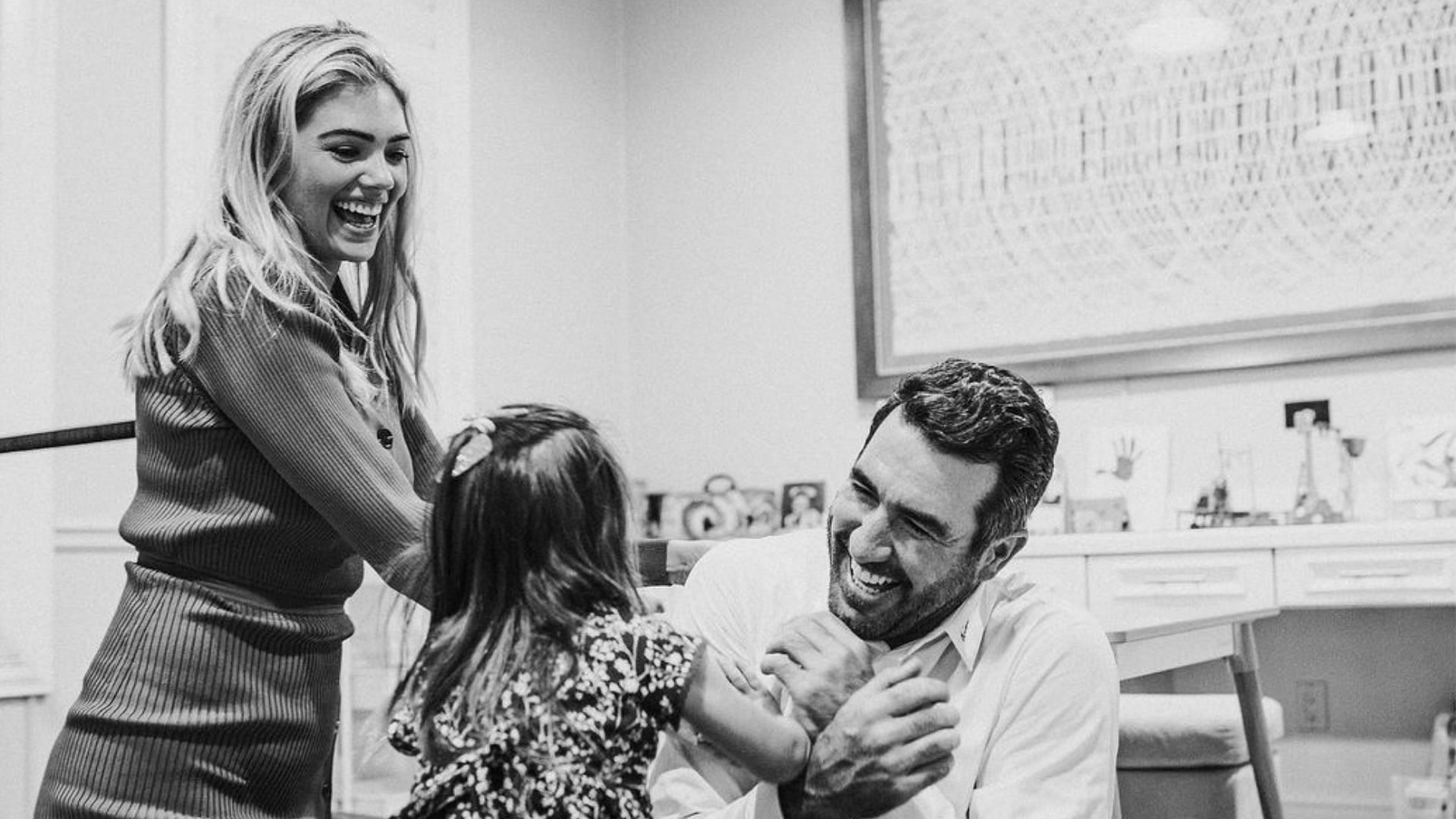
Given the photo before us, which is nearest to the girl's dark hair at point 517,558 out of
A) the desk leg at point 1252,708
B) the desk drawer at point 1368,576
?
the desk leg at point 1252,708

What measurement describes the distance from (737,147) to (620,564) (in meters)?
3.87

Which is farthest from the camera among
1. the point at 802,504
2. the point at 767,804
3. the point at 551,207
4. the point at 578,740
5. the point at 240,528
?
the point at 551,207

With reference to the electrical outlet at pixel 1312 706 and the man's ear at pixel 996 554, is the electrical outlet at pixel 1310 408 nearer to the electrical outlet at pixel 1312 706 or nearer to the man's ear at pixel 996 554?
the electrical outlet at pixel 1312 706

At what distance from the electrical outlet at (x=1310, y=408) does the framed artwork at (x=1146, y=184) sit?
0.41ft

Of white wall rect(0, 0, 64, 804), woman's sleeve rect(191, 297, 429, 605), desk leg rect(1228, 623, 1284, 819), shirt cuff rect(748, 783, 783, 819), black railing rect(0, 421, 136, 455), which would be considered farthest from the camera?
white wall rect(0, 0, 64, 804)

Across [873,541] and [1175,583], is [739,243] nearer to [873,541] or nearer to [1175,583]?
[1175,583]

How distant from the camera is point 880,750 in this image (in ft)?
4.09

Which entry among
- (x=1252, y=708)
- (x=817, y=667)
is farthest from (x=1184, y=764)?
(x=817, y=667)

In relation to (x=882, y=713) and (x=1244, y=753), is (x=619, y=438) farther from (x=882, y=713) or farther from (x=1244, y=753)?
(x=1244, y=753)

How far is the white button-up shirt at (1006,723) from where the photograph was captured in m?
1.38

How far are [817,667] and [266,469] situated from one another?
53 cm

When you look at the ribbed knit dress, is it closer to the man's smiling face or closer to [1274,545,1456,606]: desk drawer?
the man's smiling face

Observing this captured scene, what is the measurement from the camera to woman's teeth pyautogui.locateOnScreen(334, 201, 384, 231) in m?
1.38

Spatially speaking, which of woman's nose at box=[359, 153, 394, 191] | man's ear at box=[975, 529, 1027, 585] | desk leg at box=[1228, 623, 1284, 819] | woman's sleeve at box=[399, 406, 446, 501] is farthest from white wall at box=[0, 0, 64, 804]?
desk leg at box=[1228, 623, 1284, 819]
